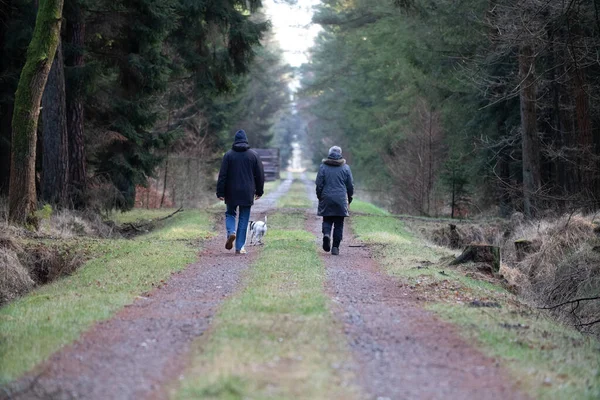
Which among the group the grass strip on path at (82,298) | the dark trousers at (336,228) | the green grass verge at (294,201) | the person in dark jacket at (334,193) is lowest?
the green grass verge at (294,201)

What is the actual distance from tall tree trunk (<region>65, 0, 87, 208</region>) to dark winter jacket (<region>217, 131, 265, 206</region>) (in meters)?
8.10

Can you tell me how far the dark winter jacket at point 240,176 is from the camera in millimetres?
13438

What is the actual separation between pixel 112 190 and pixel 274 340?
16.4 m

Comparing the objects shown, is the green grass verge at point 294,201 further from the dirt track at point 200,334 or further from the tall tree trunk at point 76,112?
the dirt track at point 200,334

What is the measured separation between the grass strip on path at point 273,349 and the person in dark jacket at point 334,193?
3.64m

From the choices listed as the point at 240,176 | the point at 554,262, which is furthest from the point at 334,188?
the point at 554,262

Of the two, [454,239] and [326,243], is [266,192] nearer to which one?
[454,239]

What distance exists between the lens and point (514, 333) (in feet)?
24.1

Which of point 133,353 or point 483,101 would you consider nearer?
point 133,353

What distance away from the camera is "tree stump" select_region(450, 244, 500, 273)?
Answer: 43.2 feet

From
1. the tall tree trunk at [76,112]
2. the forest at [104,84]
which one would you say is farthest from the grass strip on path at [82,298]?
the tall tree trunk at [76,112]

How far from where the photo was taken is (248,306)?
320 inches

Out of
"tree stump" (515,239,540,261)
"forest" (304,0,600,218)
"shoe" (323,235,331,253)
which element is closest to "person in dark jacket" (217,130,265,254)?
"shoe" (323,235,331,253)

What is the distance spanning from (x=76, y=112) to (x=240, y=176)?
9249mm
